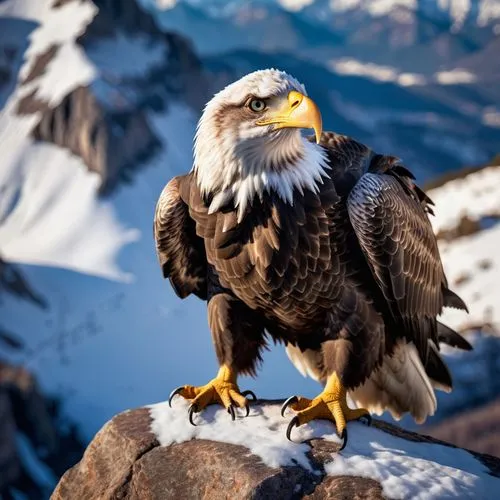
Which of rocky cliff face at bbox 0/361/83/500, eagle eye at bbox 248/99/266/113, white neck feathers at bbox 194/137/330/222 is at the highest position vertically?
eagle eye at bbox 248/99/266/113

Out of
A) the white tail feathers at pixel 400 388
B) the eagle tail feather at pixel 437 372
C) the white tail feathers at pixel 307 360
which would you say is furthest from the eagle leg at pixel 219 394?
the eagle tail feather at pixel 437 372

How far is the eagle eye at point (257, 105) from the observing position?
4.59 meters

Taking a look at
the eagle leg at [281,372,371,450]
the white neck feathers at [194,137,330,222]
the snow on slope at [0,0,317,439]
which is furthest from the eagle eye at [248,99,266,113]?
the snow on slope at [0,0,317,439]

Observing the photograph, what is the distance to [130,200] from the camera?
66188 millimetres

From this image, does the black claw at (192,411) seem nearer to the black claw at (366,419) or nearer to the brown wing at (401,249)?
the black claw at (366,419)

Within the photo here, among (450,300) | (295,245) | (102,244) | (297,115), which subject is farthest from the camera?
(102,244)

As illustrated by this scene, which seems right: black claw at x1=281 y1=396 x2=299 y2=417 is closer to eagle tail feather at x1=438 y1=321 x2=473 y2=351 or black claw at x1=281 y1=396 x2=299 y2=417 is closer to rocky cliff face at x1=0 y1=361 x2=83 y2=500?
eagle tail feather at x1=438 y1=321 x2=473 y2=351

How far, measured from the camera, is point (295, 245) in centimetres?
496

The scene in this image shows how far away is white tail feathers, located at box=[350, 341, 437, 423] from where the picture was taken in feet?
19.6

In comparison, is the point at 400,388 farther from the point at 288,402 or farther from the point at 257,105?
the point at 257,105

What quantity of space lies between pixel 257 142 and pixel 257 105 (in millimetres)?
232

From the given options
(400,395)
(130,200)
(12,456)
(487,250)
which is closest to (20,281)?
(130,200)

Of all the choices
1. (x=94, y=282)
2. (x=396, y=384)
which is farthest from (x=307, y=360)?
(x=94, y=282)

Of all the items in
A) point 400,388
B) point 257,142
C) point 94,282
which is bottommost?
point 94,282
